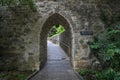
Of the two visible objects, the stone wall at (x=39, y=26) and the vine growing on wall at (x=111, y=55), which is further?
the stone wall at (x=39, y=26)

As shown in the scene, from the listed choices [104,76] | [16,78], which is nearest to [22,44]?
[16,78]

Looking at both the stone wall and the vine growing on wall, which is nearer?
the vine growing on wall

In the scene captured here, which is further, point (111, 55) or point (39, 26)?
point (39, 26)

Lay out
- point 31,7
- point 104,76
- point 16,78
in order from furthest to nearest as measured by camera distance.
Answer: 1. point 31,7
2. point 16,78
3. point 104,76

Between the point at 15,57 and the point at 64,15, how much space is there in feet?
10.3

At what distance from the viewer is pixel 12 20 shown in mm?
10336

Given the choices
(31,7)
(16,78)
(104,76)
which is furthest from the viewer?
(31,7)

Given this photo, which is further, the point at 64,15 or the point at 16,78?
the point at 64,15

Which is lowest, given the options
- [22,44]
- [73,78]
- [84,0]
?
[73,78]

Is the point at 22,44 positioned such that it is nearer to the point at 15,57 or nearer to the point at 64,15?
the point at 15,57

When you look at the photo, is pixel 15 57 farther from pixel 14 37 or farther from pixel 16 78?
pixel 16 78

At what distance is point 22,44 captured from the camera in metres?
10.3

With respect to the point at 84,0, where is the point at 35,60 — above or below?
below

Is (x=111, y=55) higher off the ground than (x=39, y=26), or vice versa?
(x=39, y=26)
